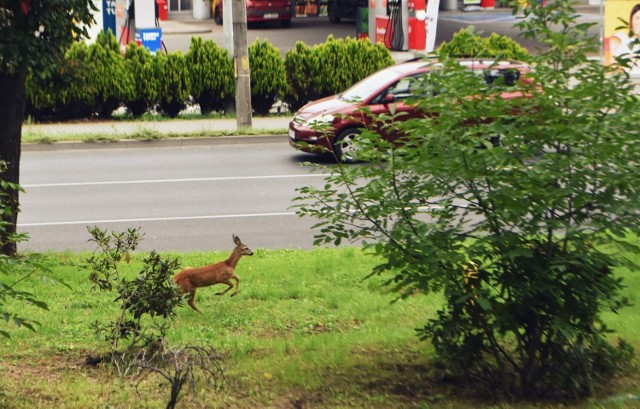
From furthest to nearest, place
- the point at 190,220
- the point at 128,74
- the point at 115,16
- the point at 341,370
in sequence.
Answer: the point at 115,16 < the point at 128,74 < the point at 190,220 < the point at 341,370

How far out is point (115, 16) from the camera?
101ft

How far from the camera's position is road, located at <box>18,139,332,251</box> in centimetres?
1347

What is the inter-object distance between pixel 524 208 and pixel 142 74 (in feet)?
62.2

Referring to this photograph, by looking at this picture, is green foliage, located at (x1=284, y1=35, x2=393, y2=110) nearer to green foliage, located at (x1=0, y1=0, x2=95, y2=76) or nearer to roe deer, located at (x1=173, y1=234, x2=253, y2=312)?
green foliage, located at (x1=0, y1=0, x2=95, y2=76)

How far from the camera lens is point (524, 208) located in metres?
6.46

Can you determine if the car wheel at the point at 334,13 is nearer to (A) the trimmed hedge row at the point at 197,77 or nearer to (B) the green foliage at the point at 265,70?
→ (A) the trimmed hedge row at the point at 197,77

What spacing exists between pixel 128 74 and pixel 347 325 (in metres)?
16.5

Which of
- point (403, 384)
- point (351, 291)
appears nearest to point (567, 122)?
point (403, 384)

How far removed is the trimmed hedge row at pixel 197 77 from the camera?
2420 centimetres

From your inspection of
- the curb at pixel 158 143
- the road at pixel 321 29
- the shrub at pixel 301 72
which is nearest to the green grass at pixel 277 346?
the curb at pixel 158 143

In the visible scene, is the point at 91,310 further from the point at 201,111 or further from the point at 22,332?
the point at 201,111

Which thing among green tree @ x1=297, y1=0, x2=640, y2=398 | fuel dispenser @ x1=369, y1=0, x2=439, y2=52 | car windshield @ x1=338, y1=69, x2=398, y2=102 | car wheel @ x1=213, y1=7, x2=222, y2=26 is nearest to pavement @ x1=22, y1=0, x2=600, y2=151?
car windshield @ x1=338, y1=69, x2=398, y2=102

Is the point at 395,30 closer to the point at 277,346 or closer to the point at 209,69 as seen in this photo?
A: the point at 209,69

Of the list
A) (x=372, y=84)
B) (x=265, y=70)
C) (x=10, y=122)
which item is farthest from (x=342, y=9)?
(x=10, y=122)
